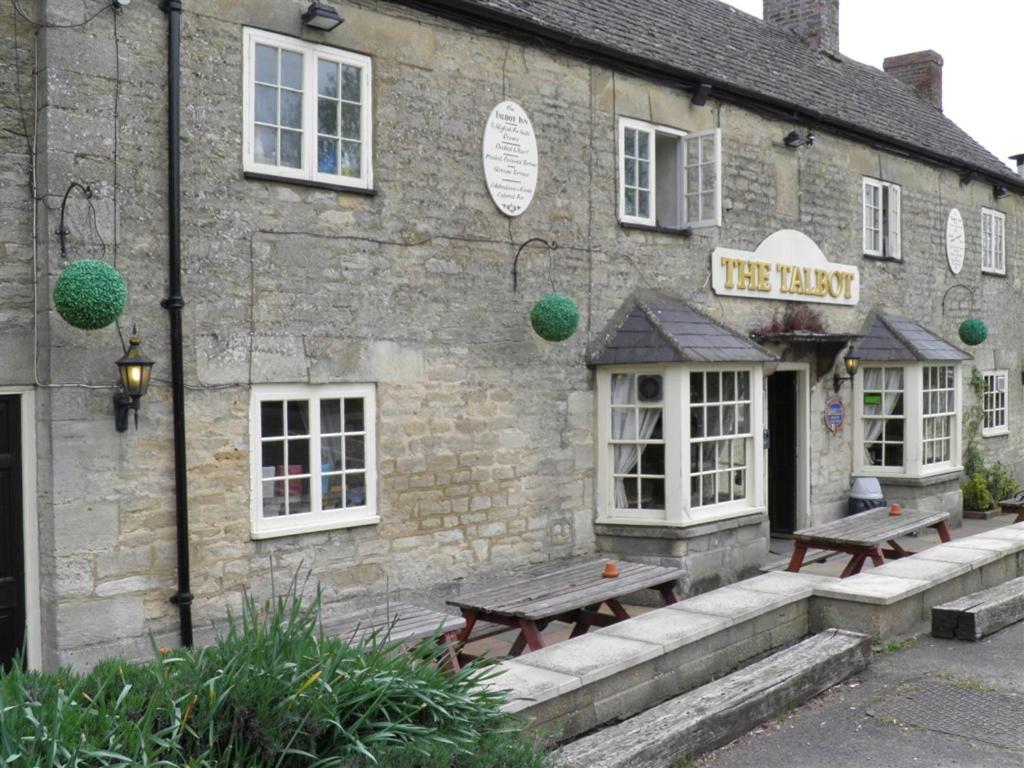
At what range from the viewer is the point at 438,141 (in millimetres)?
8758

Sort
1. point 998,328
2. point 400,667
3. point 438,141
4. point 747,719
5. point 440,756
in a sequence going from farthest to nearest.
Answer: point 998,328
point 438,141
point 747,719
point 400,667
point 440,756

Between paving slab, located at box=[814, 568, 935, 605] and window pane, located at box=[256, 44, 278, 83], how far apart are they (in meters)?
5.57

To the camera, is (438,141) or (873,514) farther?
(873,514)

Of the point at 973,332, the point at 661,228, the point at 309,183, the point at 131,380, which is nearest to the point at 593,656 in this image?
the point at 131,380

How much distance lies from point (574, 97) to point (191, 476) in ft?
17.0

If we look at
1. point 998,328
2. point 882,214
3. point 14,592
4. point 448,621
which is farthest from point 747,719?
point 998,328

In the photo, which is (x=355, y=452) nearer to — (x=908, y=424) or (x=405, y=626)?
(x=405, y=626)

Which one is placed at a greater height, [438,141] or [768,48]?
[768,48]

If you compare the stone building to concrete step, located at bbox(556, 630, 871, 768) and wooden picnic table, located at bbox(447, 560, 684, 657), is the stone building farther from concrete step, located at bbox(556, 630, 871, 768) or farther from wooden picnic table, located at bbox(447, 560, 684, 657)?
concrete step, located at bbox(556, 630, 871, 768)

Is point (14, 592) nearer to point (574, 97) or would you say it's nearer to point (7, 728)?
point (7, 728)

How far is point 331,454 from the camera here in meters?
8.10

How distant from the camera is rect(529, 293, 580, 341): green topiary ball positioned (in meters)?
9.22

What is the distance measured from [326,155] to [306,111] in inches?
14.8

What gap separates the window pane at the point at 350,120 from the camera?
8.16 metres
